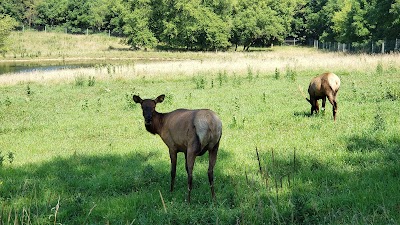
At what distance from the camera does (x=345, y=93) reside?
16891 millimetres

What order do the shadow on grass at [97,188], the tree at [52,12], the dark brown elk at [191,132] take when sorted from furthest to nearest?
the tree at [52,12], the dark brown elk at [191,132], the shadow on grass at [97,188]

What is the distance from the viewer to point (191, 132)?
20.9 ft

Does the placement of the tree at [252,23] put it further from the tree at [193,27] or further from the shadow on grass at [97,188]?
the shadow on grass at [97,188]

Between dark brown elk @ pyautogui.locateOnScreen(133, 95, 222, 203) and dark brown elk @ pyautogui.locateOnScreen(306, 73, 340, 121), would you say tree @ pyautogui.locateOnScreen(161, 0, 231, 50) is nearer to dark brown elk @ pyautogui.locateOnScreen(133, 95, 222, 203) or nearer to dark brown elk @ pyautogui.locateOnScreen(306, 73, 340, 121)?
dark brown elk @ pyautogui.locateOnScreen(306, 73, 340, 121)

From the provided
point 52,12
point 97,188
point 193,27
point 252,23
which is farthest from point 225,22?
point 97,188

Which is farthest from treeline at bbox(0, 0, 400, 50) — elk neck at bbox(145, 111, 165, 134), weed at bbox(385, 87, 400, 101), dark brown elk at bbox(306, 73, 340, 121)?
elk neck at bbox(145, 111, 165, 134)

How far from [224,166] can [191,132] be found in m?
2.09

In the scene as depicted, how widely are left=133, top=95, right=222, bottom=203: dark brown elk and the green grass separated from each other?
0.70 meters

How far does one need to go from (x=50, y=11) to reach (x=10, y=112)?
337ft

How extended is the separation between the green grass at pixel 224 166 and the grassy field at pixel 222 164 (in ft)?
0.08

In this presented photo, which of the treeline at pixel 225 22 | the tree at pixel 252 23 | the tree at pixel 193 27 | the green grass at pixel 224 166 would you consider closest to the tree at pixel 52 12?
the treeline at pixel 225 22

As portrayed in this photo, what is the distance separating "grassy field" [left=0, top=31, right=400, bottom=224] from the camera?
19.0 feet

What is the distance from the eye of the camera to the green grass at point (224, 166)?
578 centimetres

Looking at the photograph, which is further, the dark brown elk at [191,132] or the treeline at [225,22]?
the treeline at [225,22]
